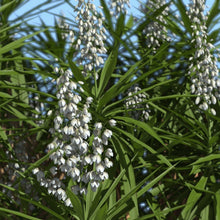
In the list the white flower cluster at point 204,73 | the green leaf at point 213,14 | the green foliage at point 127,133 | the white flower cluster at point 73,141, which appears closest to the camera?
the white flower cluster at point 73,141

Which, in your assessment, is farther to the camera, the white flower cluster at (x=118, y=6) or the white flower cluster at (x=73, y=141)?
the white flower cluster at (x=118, y=6)

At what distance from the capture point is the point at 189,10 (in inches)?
134

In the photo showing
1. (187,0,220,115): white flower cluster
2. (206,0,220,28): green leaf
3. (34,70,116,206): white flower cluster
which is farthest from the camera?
(206,0,220,28): green leaf

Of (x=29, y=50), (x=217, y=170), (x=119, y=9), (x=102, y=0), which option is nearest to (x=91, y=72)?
(x=102, y=0)

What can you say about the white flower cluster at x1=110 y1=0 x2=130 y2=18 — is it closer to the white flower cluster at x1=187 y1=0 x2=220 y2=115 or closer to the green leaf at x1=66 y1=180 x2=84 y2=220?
the white flower cluster at x1=187 y1=0 x2=220 y2=115

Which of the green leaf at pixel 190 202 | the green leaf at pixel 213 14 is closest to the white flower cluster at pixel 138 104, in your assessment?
the green leaf at pixel 190 202

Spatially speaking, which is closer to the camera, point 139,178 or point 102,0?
point 102,0

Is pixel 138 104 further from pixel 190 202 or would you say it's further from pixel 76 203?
pixel 76 203

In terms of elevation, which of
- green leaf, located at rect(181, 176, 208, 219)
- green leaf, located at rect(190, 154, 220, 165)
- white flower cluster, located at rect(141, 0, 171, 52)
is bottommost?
green leaf, located at rect(181, 176, 208, 219)

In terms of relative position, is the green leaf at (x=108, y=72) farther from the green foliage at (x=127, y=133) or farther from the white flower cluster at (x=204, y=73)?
the white flower cluster at (x=204, y=73)

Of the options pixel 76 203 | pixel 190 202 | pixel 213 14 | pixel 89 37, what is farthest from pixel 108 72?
pixel 213 14

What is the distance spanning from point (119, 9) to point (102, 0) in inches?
18.6

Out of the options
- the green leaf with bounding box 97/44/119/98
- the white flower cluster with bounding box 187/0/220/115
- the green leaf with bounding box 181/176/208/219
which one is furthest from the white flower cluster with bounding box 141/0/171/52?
the green leaf with bounding box 181/176/208/219

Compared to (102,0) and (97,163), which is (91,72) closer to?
(102,0)
